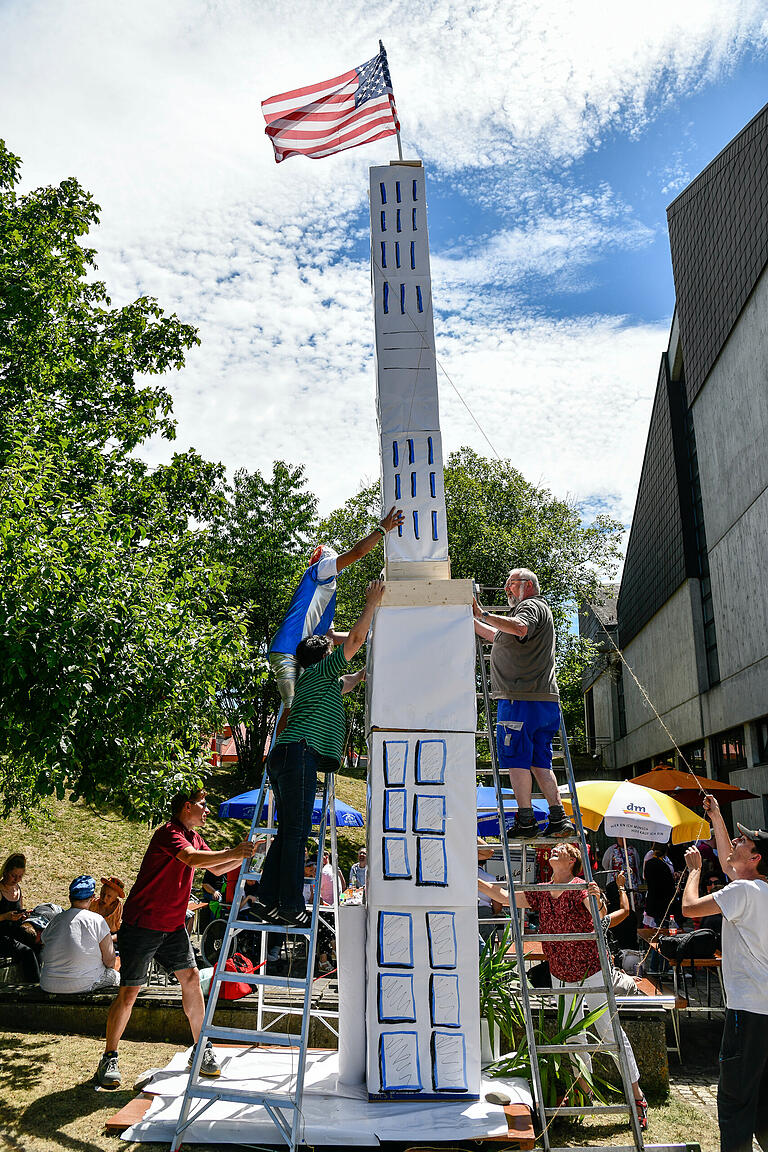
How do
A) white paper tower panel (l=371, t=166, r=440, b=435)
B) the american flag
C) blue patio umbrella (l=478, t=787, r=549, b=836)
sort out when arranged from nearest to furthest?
white paper tower panel (l=371, t=166, r=440, b=435) < the american flag < blue patio umbrella (l=478, t=787, r=549, b=836)

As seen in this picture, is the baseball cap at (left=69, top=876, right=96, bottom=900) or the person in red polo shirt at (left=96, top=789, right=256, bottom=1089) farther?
the baseball cap at (left=69, top=876, right=96, bottom=900)

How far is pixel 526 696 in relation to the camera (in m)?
5.87

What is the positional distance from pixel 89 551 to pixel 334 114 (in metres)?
4.41

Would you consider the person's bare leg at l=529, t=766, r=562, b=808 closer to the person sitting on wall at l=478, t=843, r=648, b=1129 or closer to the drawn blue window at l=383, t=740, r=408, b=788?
the person sitting on wall at l=478, t=843, r=648, b=1129

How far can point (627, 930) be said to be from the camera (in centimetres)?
986

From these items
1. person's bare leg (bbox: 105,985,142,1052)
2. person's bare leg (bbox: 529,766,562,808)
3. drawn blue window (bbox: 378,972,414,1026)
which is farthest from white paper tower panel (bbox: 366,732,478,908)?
person's bare leg (bbox: 105,985,142,1052)

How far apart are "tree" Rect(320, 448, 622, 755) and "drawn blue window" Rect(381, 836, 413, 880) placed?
17806 millimetres

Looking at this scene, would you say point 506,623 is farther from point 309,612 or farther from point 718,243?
point 718,243

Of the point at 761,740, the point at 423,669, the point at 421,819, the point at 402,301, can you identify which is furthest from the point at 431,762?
the point at 761,740

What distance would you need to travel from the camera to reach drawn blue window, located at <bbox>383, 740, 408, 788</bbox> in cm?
526

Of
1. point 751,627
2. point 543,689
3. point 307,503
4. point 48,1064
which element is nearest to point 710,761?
point 751,627

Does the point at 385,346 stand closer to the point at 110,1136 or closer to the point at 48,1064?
the point at 110,1136

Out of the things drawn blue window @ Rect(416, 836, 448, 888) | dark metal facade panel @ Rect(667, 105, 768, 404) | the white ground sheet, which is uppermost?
dark metal facade panel @ Rect(667, 105, 768, 404)

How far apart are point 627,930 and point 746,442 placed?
34.4 feet
